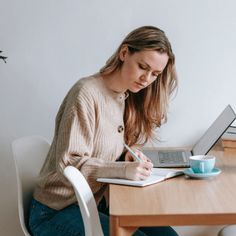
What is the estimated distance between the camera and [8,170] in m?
2.35

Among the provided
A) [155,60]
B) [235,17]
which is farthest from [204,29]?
[155,60]

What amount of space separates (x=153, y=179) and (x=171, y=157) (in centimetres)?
38

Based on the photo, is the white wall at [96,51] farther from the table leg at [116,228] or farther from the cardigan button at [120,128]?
the table leg at [116,228]

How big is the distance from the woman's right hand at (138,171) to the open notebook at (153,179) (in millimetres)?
14

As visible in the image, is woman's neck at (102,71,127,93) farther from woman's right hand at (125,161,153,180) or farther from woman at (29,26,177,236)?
woman's right hand at (125,161,153,180)

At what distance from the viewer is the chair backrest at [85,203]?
1340 millimetres

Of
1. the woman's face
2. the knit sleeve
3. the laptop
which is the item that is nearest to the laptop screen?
the laptop

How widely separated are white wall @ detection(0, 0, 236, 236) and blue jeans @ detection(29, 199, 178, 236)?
64cm

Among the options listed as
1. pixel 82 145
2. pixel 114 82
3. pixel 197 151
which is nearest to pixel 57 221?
pixel 82 145

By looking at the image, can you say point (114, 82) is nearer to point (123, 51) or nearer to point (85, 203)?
point (123, 51)

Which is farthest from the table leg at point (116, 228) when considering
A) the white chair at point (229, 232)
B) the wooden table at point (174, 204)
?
the white chair at point (229, 232)

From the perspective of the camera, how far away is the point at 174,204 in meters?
1.36

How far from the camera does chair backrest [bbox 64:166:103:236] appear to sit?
4.40 ft

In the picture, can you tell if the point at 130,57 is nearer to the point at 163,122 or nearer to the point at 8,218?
the point at 163,122
